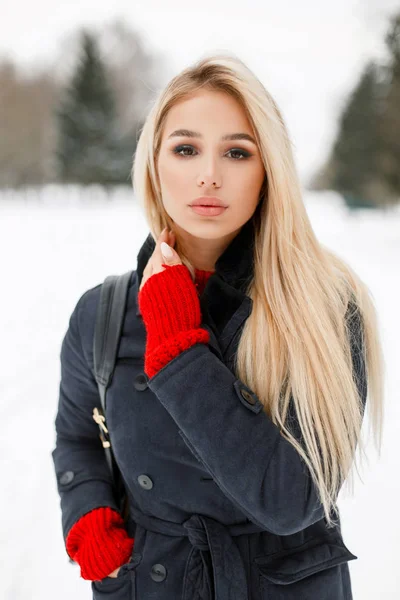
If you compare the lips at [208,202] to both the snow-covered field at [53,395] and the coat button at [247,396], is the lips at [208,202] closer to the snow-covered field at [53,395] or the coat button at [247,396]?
the coat button at [247,396]

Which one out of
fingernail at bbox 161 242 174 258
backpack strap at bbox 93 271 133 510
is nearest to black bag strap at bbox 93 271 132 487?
backpack strap at bbox 93 271 133 510

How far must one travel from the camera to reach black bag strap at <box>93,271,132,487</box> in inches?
53.1

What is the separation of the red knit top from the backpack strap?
0.19m

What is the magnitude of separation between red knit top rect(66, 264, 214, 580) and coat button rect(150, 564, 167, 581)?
0.29ft

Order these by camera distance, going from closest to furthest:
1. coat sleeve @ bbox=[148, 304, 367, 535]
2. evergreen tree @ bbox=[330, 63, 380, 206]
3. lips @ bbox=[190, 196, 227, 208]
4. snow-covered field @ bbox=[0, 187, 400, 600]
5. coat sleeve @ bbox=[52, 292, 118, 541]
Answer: coat sleeve @ bbox=[148, 304, 367, 535], lips @ bbox=[190, 196, 227, 208], coat sleeve @ bbox=[52, 292, 118, 541], snow-covered field @ bbox=[0, 187, 400, 600], evergreen tree @ bbox=[330, 63, 380, 206]

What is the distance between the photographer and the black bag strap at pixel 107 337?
1.35m

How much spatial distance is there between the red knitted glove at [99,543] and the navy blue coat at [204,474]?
0.10 feet

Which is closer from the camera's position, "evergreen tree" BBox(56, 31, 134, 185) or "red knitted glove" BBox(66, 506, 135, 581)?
"red knitted glove" BBox(66, 506, 135, 581)

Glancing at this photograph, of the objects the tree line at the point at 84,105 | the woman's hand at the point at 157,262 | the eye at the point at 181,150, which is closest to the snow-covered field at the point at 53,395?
the woman's hand at the point at 157,262

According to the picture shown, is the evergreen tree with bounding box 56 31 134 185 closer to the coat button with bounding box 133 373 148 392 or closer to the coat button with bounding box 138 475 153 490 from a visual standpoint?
the coat button with bounding box 133 373 148 392

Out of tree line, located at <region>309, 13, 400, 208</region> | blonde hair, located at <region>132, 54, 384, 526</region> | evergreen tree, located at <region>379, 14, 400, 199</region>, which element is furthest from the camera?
tree line, located at <region>309, 13, 400, 208</region>

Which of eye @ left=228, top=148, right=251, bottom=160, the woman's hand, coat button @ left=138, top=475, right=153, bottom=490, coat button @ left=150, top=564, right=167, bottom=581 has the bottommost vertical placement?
coat button @ left=150, top=564, right=167, bottom=581

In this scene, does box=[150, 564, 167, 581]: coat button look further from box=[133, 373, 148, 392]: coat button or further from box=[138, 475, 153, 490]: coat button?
box=[133, 373, 148, 392]: coat button

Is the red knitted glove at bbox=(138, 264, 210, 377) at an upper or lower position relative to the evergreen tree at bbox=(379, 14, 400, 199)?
lower
